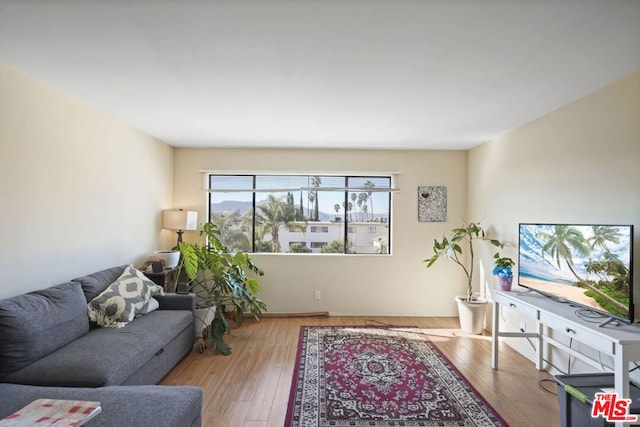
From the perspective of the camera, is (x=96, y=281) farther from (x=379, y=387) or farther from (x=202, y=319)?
(x=379, y=387)

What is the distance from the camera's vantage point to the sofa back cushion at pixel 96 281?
2.48 m

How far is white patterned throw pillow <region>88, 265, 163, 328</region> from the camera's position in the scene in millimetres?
2418

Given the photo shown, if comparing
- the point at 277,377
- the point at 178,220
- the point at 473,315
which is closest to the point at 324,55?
the point at 277,377

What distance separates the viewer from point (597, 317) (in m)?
2.07

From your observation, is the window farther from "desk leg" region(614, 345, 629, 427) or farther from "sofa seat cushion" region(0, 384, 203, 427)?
"desk leg" region(614, 345, 629, 427)

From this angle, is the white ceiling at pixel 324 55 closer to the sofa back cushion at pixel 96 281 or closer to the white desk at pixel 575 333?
the sofa back cushion at pixel 96 281

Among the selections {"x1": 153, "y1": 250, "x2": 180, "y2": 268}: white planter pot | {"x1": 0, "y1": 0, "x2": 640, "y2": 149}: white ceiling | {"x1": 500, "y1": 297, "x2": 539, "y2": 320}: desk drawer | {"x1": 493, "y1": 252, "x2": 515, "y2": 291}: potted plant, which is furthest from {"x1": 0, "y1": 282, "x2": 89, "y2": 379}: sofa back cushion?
{"x1": 493, "y1": 252, "x2": 515, "y2": 291}: potted plant

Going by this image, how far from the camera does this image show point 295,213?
14.4 feet

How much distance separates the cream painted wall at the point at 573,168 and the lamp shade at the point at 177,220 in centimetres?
380

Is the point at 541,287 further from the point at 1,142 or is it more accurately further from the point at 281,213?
the point at 1,142

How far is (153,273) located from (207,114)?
1.80 m

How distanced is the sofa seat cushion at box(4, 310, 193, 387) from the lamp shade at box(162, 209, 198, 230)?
155 cm

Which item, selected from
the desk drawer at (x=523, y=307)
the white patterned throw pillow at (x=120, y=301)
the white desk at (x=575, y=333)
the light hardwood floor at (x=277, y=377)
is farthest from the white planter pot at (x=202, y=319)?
the desk drawer at (x=523, y=307)

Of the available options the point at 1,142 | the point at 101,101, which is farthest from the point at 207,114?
the point at 1,142
